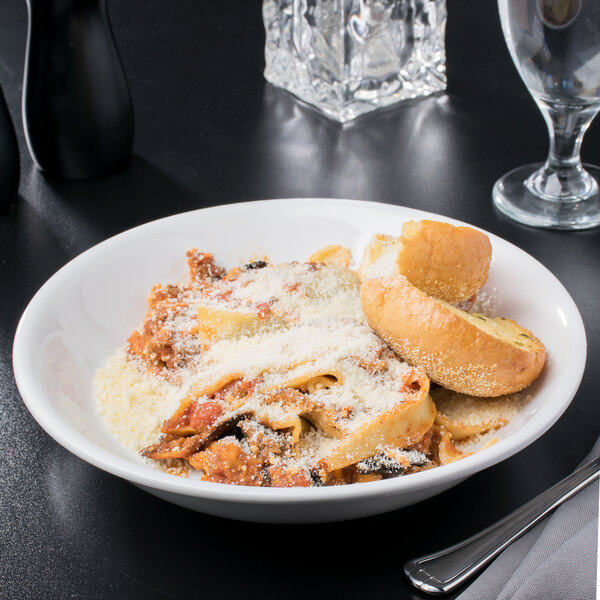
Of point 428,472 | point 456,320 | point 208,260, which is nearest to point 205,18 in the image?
point 208,260

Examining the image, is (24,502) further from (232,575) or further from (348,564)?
(348,564)

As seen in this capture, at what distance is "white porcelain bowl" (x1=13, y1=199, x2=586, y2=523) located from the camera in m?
0.97

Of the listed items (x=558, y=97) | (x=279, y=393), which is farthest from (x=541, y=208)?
(x=279, y=393)

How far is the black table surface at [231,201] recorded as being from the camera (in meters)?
1.08

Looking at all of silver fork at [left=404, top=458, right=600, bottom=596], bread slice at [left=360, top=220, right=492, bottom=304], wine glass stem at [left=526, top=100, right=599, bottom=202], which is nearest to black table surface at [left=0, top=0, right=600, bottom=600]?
silver fork at [left=404, top=458, right=600, bottom=596]

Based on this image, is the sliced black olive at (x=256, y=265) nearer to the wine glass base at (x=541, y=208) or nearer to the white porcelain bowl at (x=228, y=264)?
the white porcelain bowl at (x=228, y=264)

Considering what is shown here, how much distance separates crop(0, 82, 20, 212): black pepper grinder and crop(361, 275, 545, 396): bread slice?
3.56 ft

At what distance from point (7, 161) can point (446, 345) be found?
1.23m

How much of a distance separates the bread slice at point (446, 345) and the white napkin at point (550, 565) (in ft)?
0.67

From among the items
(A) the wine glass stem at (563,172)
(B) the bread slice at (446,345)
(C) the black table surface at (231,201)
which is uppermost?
(B) the bread slice at (446,345)

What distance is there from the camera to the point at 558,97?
5.88ft

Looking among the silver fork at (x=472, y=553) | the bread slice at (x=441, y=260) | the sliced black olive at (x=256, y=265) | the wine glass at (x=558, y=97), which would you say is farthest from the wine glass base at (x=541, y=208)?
the silver fork at (x=472, y=553)

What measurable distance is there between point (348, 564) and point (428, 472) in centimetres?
19

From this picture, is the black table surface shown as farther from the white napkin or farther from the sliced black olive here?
the sliced black olive
